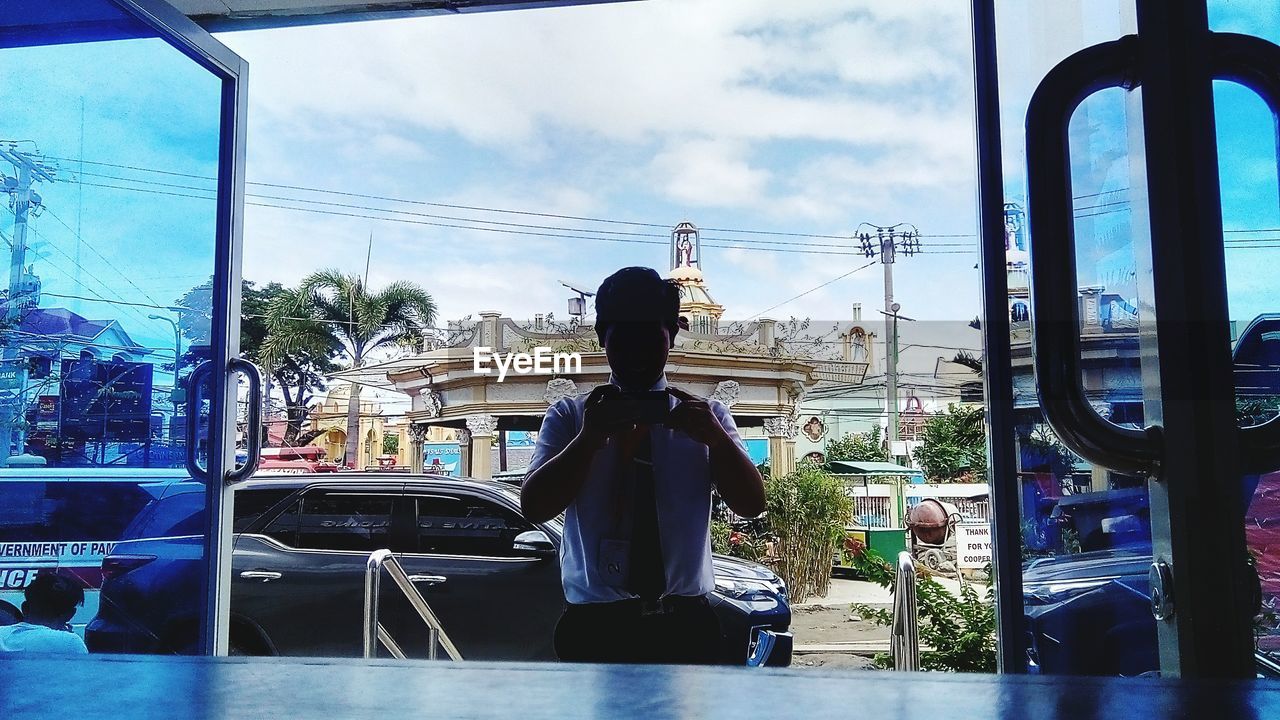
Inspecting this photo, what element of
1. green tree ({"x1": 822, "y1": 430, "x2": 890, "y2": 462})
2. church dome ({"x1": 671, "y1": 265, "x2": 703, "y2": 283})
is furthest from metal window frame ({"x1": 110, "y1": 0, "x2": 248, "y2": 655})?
green tree ({"x1": 822, "y1": 430, "x2": 890, "y2": 462})

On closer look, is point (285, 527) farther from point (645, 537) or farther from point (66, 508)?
point (645, 537)

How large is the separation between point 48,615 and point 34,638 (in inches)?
2.7

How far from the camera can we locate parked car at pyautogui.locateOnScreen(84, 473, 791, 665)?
426 cm

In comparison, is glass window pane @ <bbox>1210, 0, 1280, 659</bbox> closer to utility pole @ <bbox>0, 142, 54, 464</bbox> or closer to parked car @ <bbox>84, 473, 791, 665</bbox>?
utility pole @ <bbox>0, 142, 54, 464</bbox>

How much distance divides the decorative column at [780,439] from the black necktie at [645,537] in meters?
13.0

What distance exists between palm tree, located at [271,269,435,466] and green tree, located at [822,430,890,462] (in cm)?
741

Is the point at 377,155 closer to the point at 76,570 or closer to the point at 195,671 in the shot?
the point at 76,570

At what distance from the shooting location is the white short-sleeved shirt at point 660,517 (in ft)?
4.34

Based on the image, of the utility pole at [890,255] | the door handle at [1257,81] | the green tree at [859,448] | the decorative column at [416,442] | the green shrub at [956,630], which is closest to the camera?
the door handle at [1257,81]

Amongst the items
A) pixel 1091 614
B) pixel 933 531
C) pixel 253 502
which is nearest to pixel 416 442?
pixel 933 531

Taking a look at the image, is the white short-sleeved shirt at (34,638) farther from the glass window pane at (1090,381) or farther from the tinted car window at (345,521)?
the tinted car window at (345,521)

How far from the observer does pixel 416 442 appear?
1543 centimetres

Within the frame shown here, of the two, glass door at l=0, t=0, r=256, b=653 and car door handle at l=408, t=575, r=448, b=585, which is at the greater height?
glass door at l=0, t=0, r=256, b=653

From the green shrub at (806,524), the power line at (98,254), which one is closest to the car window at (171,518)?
the power line at (98,254)
